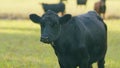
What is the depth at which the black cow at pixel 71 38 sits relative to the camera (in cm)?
1111

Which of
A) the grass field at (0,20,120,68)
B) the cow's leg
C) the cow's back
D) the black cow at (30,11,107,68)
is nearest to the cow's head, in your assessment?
the black cow at (30,11,107,68)

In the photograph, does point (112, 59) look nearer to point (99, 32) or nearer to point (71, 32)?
point (99, 32)

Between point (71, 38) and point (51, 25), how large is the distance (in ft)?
2.97

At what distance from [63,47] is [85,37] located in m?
0.62

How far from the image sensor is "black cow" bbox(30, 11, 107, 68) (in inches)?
437

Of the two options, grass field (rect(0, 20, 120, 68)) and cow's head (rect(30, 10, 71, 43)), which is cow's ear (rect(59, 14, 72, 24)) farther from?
grass field (rect(0, 20, 120, 68))

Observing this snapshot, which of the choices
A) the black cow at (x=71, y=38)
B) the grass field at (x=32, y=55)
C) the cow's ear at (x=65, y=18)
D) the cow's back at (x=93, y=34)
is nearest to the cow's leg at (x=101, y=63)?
the cow's back at (x=93, y=34)

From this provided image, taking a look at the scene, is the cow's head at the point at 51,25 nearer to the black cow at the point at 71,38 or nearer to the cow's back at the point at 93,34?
the black cow at the point at 71,38

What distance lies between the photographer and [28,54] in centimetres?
2080

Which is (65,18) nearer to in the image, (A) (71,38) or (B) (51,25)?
(B) (51,25)

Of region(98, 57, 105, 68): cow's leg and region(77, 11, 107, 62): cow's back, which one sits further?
region(98, 57, 105, 68): cow's leg

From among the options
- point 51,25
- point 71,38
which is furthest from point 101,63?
point 51,25

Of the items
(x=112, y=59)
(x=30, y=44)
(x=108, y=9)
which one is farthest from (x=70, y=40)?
(x=108, y=9)

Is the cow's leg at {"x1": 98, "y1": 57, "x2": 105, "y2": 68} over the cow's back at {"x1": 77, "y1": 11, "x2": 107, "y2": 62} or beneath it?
beneath
